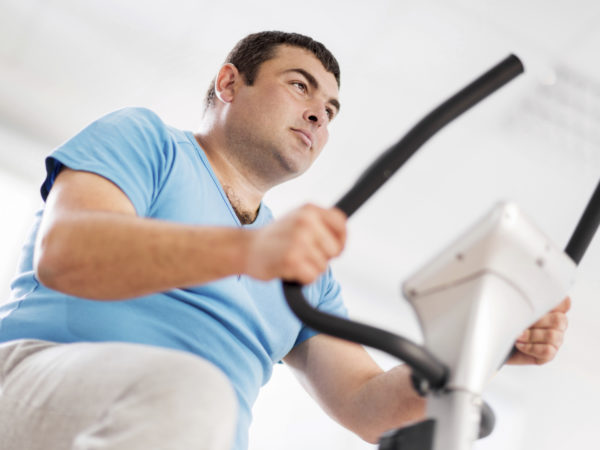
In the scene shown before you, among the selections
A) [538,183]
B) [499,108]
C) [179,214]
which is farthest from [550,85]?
[179,214]

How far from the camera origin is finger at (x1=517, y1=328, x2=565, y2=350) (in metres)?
1.04

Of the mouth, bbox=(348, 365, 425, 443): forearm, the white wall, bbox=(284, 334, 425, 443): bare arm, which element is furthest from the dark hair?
the white wall

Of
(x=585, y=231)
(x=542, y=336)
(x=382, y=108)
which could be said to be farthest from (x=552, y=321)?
(x=382, y=108)

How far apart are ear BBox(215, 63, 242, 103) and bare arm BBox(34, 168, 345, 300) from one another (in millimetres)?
878

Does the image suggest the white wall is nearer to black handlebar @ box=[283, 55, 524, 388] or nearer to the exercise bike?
black handlebar @ box=[283, 55, 524, 388]

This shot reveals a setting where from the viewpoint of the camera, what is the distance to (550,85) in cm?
344

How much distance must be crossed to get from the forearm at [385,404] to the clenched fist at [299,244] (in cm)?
50

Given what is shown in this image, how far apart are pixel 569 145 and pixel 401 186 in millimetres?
1070

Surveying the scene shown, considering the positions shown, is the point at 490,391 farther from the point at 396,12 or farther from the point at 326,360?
the point at 326,360

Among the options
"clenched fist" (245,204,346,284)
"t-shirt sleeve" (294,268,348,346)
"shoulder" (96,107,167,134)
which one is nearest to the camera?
"clenched fist" (245,204,346,284)

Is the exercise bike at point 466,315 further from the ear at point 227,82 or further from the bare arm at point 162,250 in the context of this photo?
the ear at point 227,82

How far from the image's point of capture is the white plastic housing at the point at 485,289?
832mm

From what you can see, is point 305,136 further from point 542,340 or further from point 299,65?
point 542,340

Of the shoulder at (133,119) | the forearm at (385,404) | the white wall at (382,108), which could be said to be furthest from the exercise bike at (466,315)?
the white wall at (382,108)
